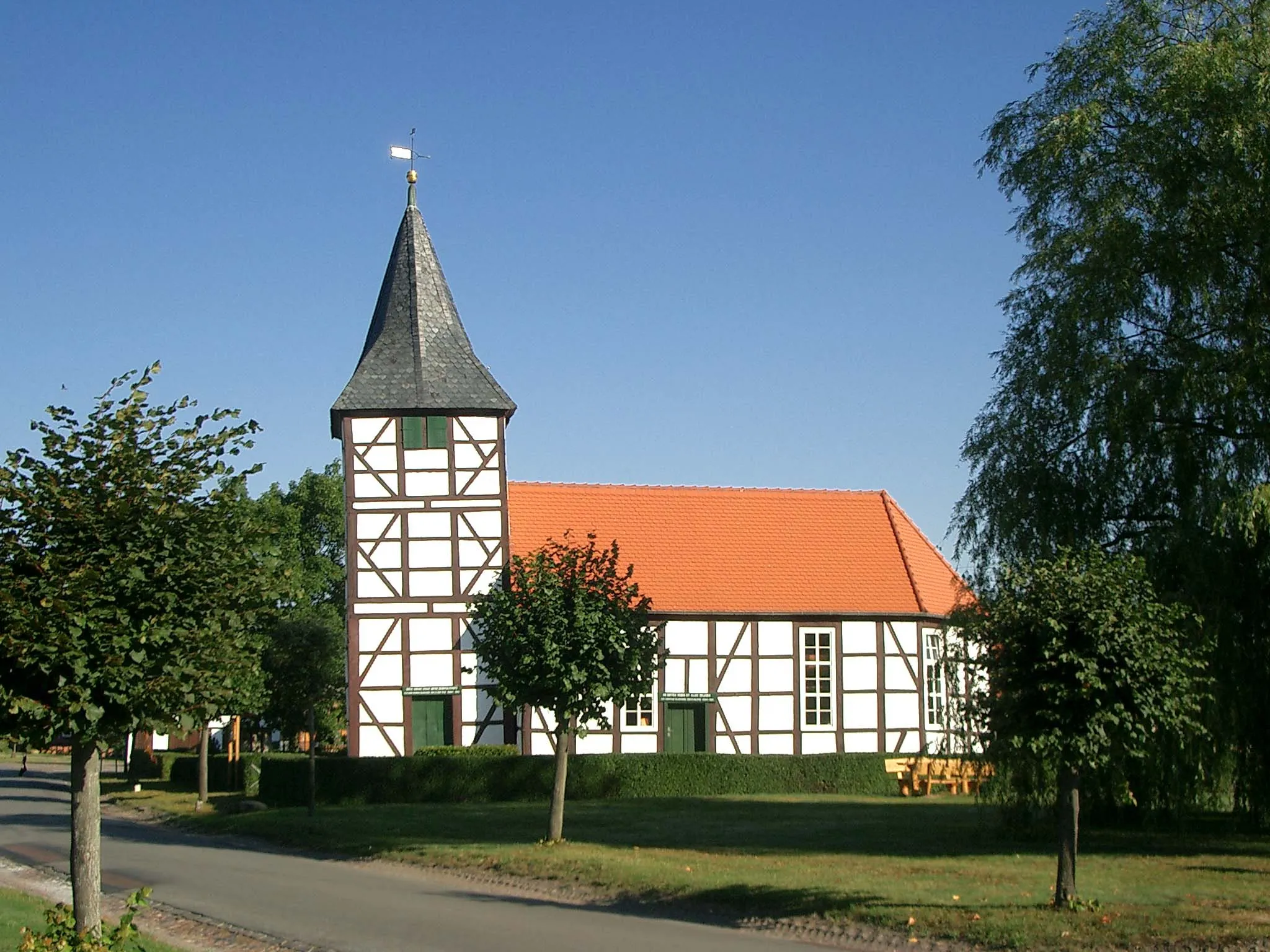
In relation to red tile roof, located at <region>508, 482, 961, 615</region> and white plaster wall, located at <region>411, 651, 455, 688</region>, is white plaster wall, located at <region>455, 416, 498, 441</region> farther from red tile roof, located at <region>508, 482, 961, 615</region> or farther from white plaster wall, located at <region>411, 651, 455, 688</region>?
white plaster wall, located at <region>411, 651, 455, 688</region>

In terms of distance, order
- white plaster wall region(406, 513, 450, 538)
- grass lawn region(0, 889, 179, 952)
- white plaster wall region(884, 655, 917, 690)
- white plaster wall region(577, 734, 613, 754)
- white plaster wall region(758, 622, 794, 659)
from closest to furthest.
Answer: grass lawn region(0, 889, 179, 952), white plaster wall region(577, 734, 613, 754), white plaster wall region(406, 513, 450, 538), white plaster wall region(758, 622, 794, 659), white plaster wall region(884, 655, 917, 690)

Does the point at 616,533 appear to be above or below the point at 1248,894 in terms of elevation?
above

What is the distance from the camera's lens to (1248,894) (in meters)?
15.3

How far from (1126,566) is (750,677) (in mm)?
22829

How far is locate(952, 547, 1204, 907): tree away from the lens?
13.8 m

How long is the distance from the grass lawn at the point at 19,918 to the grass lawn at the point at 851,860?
589 cm

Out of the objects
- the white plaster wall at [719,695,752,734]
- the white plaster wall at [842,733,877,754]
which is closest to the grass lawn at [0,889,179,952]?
the white plaster wall at [719,695,752,734]

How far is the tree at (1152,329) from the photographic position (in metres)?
18.1

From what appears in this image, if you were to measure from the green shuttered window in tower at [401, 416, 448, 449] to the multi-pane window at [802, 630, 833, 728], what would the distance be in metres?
10.7

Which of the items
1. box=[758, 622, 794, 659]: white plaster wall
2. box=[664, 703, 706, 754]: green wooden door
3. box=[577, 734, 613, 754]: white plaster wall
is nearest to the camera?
box=[577, 734, 613, 754]: white plaster wall

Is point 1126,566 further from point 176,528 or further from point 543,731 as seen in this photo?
point 543,731

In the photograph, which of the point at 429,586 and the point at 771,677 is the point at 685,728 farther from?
the point at 429,586

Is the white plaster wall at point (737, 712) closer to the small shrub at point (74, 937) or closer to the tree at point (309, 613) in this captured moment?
the tree at point (309, 613)

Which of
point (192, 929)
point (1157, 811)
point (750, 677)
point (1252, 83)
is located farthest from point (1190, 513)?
point (750, 677)
